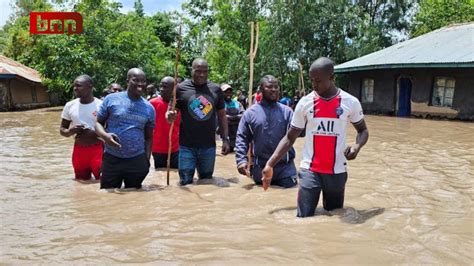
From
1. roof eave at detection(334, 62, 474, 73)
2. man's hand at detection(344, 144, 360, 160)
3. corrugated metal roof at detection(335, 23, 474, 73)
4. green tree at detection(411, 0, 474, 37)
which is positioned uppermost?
green tree at detection(411, 0, 474, 37)

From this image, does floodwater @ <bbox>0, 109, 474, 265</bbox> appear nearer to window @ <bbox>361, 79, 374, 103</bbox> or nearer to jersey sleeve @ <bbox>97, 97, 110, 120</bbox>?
jersey sleeve @ <bbox>97, 97, 110, 120</bbox>

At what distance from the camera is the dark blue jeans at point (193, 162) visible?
5.82m

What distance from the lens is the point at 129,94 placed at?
213 inches

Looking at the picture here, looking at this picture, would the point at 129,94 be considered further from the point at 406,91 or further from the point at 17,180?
the point at 406,91

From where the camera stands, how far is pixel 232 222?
4.34 meters

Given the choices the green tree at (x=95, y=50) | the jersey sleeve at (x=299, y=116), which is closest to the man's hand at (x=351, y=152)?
the jersey sleeve at (x=299, y=116)

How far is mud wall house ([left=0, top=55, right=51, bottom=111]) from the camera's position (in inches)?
1037

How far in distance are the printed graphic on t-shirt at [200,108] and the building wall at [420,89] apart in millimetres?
16547

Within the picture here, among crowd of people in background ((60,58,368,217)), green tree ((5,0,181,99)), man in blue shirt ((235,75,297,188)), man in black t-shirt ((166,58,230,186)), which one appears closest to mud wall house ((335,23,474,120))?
green tree ((5,0,181,99))

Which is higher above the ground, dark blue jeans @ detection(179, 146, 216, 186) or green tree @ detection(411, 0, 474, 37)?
green tree @ detection(411, 0, 474, 37)

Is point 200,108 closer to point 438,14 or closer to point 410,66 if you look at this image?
point 410,66

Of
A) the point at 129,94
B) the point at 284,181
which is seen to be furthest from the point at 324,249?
the point at 129,94

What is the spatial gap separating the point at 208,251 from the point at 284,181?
2.22 m

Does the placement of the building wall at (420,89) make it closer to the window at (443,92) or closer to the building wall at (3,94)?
the window at (443,92)
